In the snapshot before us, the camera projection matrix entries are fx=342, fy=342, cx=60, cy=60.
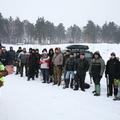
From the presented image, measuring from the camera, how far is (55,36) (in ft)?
401

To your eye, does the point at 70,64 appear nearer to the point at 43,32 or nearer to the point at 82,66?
the point at 82,66

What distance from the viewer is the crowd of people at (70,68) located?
13273 millimetres

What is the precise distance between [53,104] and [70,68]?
15.0 ft

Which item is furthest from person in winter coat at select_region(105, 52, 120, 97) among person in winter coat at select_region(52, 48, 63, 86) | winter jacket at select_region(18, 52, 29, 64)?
winter jacket at select_region(18, 52, 29, 64)

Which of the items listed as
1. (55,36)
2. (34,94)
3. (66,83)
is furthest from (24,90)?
(55,36)

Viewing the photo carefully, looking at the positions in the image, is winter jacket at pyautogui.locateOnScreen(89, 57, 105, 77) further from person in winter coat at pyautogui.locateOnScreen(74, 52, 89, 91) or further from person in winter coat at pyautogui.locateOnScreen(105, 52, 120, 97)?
person in winter coat at pyautogui.locateOnScreen(74, 52, 89, 91)

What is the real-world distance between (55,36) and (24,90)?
10835 cm

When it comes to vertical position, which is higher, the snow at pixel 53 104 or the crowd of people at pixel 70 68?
the crowd of people at pixel 70 68

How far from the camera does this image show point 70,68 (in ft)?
51.5

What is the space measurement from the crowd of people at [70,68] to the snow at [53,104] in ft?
1.82

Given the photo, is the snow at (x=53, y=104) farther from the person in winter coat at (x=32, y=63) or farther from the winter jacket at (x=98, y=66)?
the person in winter coat at (x=32, y=63)

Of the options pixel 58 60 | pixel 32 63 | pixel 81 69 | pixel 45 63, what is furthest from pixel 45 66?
pixel 81 69

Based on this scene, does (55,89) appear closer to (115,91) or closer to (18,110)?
(115,91)

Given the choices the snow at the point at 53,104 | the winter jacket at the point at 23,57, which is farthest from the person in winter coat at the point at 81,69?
the winter jacket at the point at 23,57
